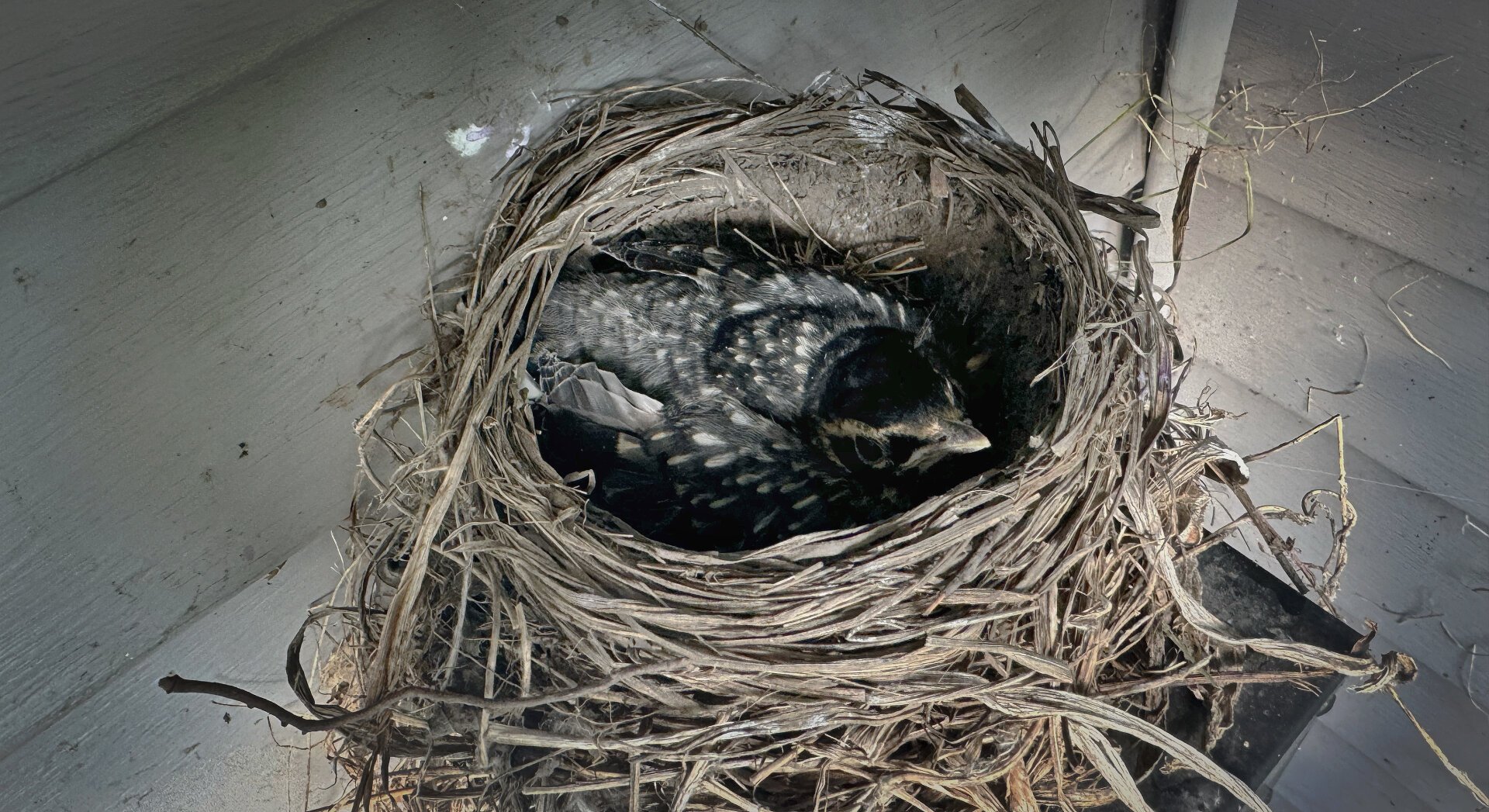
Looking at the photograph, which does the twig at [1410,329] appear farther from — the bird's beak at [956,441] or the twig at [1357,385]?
the bird's beak at [956,441]

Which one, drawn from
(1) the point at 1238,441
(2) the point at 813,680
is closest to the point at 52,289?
(2) the point at 813,680

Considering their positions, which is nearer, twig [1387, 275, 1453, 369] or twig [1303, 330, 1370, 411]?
twig [1387, 275, 1453, 369]

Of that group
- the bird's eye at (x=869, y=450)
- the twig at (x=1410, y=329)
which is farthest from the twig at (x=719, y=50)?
the twig at (x=1410, y=329)

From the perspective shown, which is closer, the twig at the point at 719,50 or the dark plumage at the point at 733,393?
the twig at the point at 719,50

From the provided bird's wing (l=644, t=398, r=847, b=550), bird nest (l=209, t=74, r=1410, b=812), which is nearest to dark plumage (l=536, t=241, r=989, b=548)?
bird's wing (l=644, t=398, r=847, b=550)

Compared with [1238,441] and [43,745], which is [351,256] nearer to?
[43,745]

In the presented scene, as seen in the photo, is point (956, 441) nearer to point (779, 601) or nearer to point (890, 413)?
point (890, 413)

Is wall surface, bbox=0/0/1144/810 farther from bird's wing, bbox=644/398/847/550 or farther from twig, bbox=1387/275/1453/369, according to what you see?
twig, bbox=1387/275/1453/369
